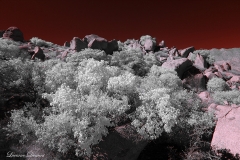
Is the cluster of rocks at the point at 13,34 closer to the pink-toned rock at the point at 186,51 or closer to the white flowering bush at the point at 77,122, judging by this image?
the white flowering bush at the point at 77,122

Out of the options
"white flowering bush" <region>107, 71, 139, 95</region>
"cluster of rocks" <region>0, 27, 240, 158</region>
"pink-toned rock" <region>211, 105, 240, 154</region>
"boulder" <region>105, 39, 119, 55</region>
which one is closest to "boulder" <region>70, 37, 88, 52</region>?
"cluster of rocks" <region>0, 27, 240, 158</region>

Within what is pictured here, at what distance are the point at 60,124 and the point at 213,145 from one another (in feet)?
46.2

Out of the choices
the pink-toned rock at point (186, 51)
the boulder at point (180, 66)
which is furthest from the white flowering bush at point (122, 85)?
the pink-toned rock at point (186, 51)

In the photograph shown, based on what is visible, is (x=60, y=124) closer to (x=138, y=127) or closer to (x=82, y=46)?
(x=138, y=127)

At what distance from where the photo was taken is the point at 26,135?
11.9 metres

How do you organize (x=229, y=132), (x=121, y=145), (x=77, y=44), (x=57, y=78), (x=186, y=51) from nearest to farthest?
(x=121, y=145) < (x=229, y=132) < (x=57, y=78) < (x=77, y=44) < (x=186, y=51)

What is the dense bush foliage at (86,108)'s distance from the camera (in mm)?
11688

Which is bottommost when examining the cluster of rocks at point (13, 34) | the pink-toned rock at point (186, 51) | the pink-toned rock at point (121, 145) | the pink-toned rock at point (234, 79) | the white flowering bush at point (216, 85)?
the pink-toned rock at point (121, 145)

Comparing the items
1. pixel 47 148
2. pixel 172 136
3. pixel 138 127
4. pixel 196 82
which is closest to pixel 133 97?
pixel 138 127

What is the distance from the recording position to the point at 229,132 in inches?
552

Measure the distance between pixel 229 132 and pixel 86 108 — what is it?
1325 cm

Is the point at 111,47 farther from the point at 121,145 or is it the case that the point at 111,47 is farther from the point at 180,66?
the point at 121,145

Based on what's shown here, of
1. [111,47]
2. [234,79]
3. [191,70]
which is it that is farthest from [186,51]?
[111,47]

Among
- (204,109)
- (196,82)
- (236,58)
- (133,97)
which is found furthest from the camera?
(236,58)
